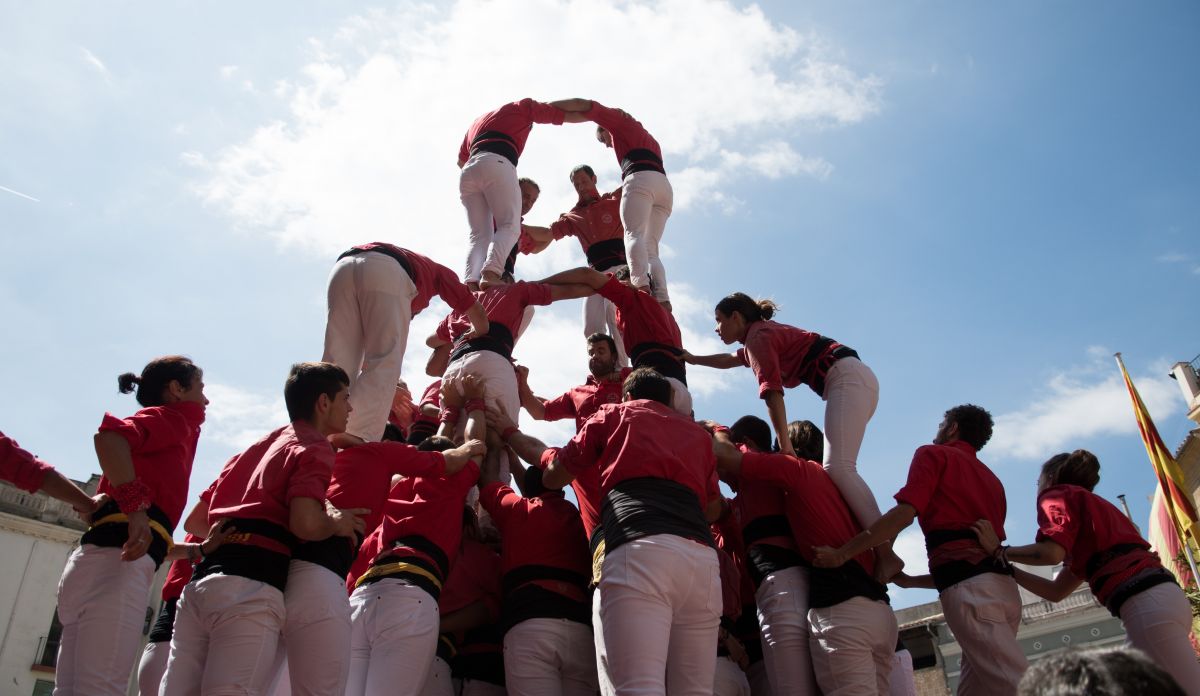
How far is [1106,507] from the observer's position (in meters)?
5.86

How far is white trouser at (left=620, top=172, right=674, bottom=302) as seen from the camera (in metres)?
10.7

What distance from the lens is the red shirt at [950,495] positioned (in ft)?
18.7

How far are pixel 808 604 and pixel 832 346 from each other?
2553 mm

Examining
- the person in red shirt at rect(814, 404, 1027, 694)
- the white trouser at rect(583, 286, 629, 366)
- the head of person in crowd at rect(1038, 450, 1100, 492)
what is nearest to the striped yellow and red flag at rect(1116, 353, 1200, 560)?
the white trouser at rect(583, 286, 629, 366)

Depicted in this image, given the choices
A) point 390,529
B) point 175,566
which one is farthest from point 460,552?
point 175,566

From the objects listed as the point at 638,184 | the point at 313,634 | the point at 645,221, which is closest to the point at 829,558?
the point at 313,634

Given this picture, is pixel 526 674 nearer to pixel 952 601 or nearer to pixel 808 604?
pixel 808 604

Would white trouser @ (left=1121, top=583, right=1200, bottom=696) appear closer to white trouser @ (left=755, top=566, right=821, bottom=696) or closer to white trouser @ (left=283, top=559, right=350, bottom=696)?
white trouser @ (left=755, top=566, right=821, bottom=696)

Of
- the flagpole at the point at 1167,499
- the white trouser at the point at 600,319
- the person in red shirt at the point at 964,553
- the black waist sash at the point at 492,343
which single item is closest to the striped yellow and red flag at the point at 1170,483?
the flagpole at the point at 1167,499

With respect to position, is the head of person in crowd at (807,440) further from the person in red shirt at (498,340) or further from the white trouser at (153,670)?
the white trouser at (153,670)

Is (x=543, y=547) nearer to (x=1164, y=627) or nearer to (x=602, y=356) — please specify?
(x=602, y=356)

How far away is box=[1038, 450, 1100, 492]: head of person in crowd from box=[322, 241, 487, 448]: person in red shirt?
16.0ft

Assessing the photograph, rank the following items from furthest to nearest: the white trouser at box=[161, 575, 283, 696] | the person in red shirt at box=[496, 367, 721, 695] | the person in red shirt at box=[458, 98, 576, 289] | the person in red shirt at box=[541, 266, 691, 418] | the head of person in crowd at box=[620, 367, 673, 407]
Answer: the person in red shirt at box=[458, 98, 576, 289] → the person in red shirt at box=[541, 266, 691, 418] → the head of person in crowd at box=[620, 367, 673, 407] → the person in red shirt at box=[496, 367, 721, 695] → the white trouser at box=[161, 575, 283, 696]

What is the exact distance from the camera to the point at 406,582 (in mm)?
5336
